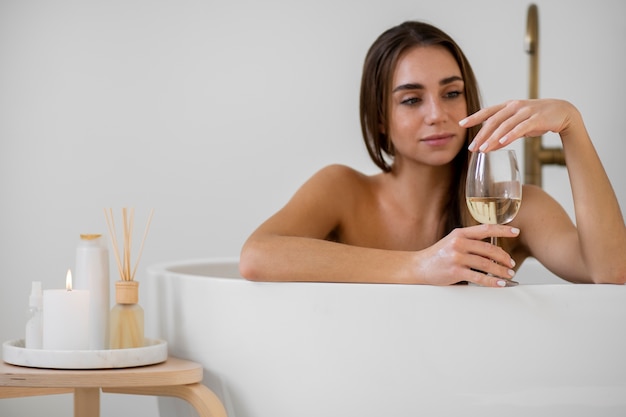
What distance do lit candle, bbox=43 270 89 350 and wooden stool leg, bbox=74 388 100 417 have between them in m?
0.13

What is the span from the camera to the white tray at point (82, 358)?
153 cm

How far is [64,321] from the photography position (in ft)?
5.21

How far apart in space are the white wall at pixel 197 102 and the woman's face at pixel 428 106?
3.33 feet

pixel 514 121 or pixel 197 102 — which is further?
pixel 197 102

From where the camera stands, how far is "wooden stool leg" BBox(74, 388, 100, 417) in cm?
168

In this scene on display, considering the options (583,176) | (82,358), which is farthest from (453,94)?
(82,358)

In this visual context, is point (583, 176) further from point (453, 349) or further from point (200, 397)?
point (200, 397)

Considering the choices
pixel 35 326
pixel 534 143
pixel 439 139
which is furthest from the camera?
pixel 534 143

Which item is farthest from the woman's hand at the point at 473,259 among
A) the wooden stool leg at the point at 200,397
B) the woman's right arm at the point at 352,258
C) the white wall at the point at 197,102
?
the white wall at the point at 197,102

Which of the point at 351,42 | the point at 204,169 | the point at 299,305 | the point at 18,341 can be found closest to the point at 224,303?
the point at 299,305

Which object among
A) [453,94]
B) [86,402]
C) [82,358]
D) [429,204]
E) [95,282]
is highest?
[453,94]

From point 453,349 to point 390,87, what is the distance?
0.75 m

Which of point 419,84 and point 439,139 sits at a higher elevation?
point 419,84

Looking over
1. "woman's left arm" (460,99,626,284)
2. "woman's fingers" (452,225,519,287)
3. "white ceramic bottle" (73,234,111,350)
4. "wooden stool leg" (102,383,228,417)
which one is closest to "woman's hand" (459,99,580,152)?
"woman's left arm" (460,99,626,284)
